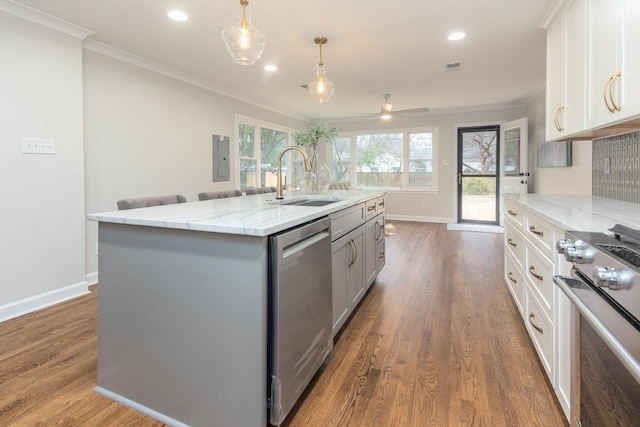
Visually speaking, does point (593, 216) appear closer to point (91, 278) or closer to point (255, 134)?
point (91, 278)

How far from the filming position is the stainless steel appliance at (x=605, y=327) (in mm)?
757

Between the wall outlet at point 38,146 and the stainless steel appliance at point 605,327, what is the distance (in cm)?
361

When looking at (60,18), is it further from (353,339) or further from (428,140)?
(428,140)

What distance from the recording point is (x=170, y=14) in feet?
9.15

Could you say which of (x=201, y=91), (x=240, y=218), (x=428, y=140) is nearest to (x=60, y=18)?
(x=201, y=91)

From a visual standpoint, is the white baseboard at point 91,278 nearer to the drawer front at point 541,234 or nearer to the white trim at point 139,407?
the white trim at point 139,407

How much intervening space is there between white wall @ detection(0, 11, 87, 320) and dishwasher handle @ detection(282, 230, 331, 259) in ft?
8.52

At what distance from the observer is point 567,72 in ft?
7.30

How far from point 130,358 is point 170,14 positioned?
8.76 feet

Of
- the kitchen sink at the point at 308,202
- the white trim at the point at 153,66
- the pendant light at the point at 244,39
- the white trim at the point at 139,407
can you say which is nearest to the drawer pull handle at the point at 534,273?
the kitchen sink at the point at 308,202

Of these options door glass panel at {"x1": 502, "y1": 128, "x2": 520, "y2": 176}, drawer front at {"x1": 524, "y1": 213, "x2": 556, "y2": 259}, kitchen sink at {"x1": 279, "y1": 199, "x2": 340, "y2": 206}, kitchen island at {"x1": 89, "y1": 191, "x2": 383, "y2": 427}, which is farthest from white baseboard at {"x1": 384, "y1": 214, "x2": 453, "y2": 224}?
kitchen island at {"x1": 89, "y1": 191, "x2": 383, "y2": 427}

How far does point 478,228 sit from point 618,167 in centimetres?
430

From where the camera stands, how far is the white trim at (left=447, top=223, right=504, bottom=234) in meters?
6.20

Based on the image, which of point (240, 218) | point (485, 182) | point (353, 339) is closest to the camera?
point (240, 218)
